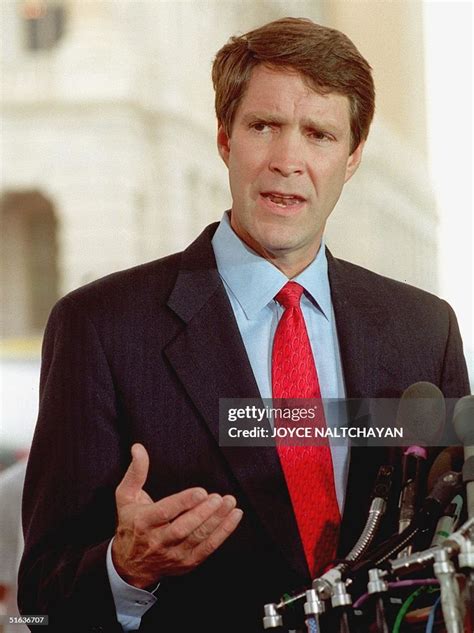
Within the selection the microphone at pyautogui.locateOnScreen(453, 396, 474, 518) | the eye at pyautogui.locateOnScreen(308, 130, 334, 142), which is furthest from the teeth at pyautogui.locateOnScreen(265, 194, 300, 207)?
the microphone at pyautogui.locateOnScreen(453, 396, 474, 518)

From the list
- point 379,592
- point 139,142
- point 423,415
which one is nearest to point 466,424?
point 423,415

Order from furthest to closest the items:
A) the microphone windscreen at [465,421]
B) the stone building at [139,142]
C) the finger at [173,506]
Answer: the stone building at [139,142]
the microphone windscreen at [465,421]
the finger at [173,506]

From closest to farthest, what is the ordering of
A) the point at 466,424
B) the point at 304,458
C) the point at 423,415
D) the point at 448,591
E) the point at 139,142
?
the point at 448,591 → the point at 466,424 → the point at 423,415 → the point at 304,458 → the point at 139,142

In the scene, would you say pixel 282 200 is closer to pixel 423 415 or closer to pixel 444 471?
pixel 423 415

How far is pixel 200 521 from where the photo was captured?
149cm

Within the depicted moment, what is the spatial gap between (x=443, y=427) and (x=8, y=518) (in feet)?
3.53

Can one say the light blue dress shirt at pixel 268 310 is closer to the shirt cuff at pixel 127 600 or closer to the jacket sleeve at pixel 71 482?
the jacket sleeve at pixel 71 482

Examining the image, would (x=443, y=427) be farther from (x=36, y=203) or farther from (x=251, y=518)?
(x=36, y=203)

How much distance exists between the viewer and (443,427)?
1.87m

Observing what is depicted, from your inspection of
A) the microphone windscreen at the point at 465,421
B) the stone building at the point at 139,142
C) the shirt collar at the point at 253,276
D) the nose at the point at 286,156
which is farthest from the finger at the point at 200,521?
the stone building at the point at 139,142

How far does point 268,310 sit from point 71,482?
463mm

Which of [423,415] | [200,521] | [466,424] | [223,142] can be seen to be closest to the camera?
[200,521]

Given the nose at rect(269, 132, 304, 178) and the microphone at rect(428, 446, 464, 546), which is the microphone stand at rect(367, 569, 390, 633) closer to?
the microphone at rect(428, 446, 464, 546)

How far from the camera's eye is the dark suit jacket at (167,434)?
189 cm
